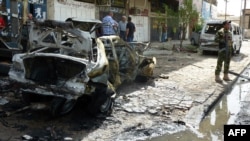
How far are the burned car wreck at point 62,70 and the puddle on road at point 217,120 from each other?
1327mm

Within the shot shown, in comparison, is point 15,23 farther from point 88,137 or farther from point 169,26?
point 169,26

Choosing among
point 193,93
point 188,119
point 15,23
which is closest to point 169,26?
point 15,23

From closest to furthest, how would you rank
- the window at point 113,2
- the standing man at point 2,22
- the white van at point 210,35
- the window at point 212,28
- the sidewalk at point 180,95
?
the sidewalk at point 180,95
the standing man at point 2,22
the white van at point 210,35
the window at point 212,28
the window at point 113,2

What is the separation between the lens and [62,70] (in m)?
6.42

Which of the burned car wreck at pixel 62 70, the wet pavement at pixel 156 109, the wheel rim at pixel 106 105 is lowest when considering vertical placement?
the wet pavement at pixel 156 109

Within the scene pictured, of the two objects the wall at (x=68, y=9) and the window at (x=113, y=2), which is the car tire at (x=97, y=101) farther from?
the window at (x=113, y=2)

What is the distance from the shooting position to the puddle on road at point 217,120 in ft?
18.1

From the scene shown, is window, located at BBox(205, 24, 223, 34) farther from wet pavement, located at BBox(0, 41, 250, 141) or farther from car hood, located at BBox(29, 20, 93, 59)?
car hood, located at BBox(29, 20, 93, 59)

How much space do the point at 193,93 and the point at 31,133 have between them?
4563mm

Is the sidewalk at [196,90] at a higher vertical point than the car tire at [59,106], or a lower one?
lower

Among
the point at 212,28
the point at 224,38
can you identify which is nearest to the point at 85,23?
the point at 224,38

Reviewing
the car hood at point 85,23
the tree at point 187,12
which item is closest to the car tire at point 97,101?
the car hood at point 85,23

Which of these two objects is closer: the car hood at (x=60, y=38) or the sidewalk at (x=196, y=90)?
the car hood at (x=60, y=38)

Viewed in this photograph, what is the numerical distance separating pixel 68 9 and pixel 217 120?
11.3 m
